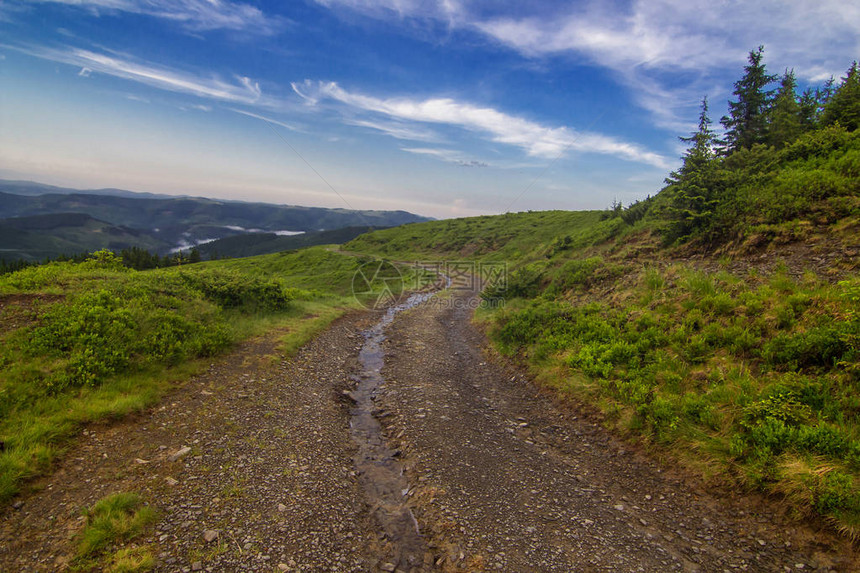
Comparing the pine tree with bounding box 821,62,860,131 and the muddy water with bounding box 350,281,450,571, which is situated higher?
the pine tree with bounding box 821,62,860,131

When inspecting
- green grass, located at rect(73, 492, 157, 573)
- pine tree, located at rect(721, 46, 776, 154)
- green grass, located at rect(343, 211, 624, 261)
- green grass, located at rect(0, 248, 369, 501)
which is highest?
pine tree, located at rect(721, 46, 776, 154)

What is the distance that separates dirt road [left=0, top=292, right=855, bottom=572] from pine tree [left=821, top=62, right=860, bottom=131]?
18547 millimetres

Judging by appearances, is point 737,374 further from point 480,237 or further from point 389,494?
point 480,237

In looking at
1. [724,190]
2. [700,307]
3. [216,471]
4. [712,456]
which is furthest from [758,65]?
[216,471]

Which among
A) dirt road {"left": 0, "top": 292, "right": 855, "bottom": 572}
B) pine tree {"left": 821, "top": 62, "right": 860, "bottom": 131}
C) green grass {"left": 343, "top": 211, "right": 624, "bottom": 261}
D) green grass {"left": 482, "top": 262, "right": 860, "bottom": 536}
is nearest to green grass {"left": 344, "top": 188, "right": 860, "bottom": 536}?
green grass {"left": 482, "top": 262, "right": 860, "bottom": 536}

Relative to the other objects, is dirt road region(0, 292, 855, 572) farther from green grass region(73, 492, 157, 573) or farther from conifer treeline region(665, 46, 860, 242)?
conifer treeline region(665, 46, 860, 242)

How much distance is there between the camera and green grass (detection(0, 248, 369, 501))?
7.81m

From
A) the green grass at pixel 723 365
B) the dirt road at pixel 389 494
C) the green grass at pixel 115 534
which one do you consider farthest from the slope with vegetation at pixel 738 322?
the green grass at pixel 115 534

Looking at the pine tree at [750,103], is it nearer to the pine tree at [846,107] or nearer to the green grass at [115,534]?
the pine tree at [846,107]

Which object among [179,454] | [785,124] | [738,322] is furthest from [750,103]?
[179,454]

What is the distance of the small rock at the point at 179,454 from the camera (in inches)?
307

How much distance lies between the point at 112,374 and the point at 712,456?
1485 cm

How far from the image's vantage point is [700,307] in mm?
11367

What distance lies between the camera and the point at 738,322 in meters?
9.88
